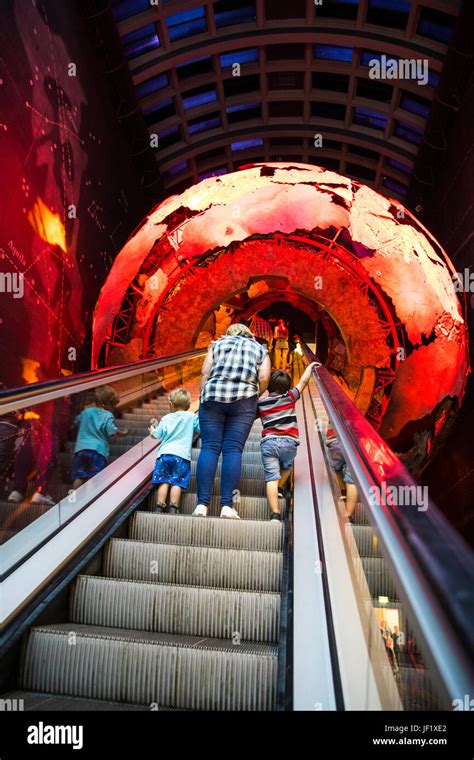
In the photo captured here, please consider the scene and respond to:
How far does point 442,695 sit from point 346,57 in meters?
15.3

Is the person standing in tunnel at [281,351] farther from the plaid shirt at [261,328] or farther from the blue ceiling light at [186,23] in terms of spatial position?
the plaid shirt at [261,328]

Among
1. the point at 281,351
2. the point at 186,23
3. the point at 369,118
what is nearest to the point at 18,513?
the point at 281,351

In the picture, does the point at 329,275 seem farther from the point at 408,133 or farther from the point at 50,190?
the point at 408,133

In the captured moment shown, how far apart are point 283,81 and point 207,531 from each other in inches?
541

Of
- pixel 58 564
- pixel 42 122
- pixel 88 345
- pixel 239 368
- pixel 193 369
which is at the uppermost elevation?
pixel 42 122

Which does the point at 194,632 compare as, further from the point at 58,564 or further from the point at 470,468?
the point at 470,468

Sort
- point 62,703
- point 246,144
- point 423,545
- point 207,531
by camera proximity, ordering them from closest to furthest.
→ 1. point 423,545
2. point 62,703
3. point 207,531
4. point 246,144

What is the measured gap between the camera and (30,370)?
28.9 ft

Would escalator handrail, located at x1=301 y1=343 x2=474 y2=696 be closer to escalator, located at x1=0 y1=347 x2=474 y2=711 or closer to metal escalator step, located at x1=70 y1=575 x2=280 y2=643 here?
escalator, located at x1=0 y1=347 x2=474 y2=711

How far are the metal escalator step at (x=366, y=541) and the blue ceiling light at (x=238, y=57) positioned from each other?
550 inches

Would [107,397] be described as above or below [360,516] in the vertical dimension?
above

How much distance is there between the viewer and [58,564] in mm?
3270

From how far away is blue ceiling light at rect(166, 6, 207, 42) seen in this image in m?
12.9
